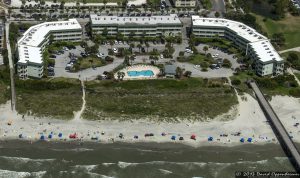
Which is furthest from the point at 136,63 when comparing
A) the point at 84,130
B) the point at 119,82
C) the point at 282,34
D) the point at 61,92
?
the point at 282,34

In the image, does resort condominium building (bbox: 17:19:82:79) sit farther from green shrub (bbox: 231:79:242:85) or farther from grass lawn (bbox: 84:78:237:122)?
green shrub (bbox: 231:79:242:85)

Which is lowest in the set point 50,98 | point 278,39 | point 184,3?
point 50,98

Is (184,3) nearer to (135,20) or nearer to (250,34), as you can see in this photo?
(135,20)

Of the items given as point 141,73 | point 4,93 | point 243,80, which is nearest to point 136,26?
point 141,73

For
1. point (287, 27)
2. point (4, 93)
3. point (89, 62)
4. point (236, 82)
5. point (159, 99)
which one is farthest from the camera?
point (287, 27)

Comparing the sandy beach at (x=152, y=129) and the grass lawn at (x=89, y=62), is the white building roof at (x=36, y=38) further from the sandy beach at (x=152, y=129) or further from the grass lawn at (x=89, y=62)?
the sandy beach at (x=152, y=129)

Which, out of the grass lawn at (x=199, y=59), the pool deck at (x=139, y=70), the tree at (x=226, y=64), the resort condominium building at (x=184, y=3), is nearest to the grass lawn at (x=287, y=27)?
the resort condominium building at (x=184, y=3)
